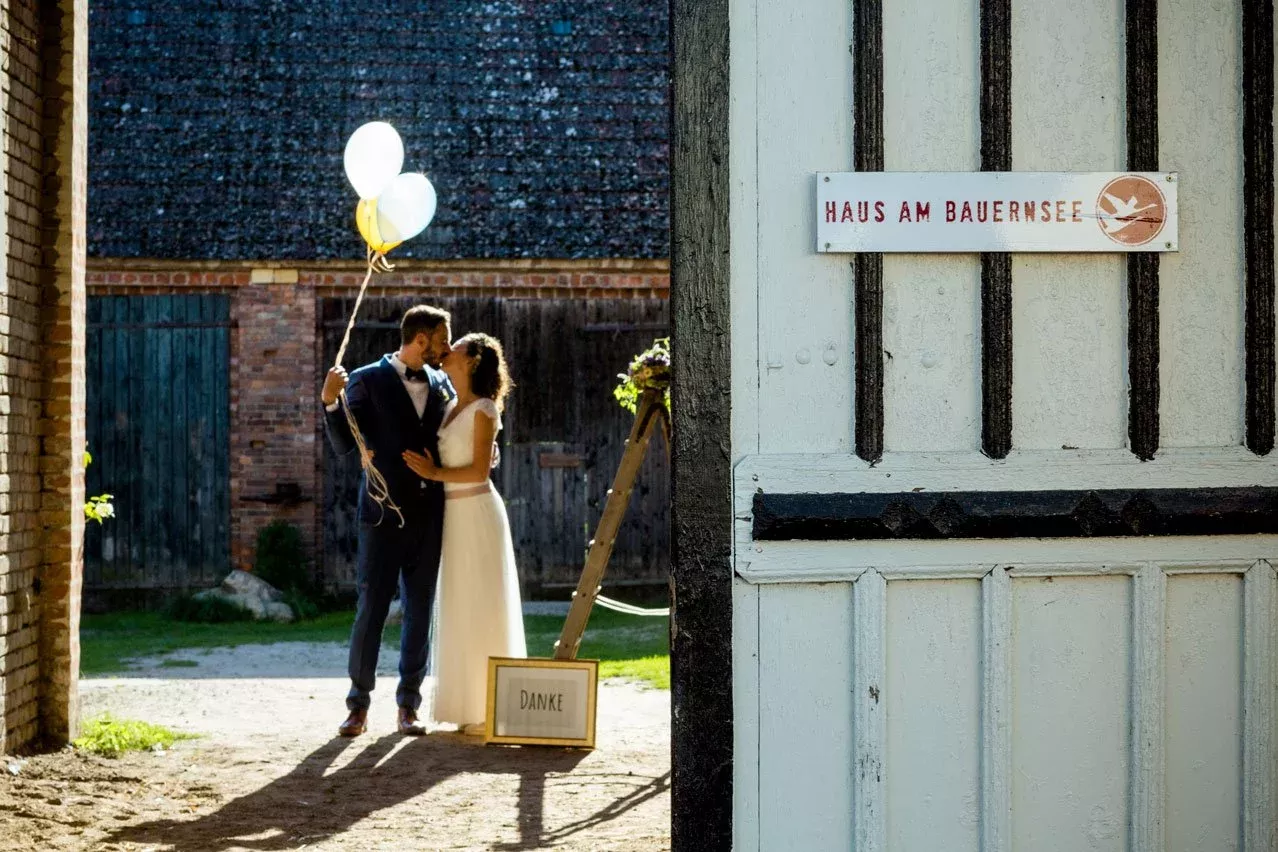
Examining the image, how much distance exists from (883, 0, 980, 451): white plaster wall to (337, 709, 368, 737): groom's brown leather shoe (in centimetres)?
449

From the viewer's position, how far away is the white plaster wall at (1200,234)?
11.9 feet

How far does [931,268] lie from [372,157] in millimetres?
3895

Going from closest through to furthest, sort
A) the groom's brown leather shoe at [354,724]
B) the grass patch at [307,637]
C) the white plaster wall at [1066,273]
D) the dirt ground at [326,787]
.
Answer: the white plaster wall at [1066,273], the dirt ground at [326,787], the groom's brown leather shoe at [354,724], the grass patch at [307,637]

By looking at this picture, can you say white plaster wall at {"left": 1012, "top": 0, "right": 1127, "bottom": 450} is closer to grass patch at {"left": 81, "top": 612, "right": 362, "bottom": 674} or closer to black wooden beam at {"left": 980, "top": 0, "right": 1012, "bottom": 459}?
black wooden beam at {"left": 980, "top": 0, "right": 1012, "bottom": 459}

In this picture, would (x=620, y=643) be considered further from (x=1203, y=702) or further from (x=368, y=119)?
(x=1203, y=702)

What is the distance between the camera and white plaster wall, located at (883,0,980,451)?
355 centimetres

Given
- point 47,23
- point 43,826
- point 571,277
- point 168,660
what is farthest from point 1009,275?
point 571,277

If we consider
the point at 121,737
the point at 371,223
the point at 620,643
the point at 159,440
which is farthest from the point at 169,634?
the point at 371,223

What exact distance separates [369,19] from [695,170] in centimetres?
1070

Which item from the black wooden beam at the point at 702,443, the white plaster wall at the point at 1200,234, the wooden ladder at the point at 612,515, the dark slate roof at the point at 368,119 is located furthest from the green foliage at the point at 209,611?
the white plaster wall at the point at 1200,234

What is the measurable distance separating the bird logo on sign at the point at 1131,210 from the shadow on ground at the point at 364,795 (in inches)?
117

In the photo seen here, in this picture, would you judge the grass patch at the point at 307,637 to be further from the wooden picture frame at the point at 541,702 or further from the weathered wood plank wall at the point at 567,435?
the wooden picture frame at the point at 541,702

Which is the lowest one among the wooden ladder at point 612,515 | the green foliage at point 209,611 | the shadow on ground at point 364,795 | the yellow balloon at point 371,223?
the shadow on ground at point 364,795

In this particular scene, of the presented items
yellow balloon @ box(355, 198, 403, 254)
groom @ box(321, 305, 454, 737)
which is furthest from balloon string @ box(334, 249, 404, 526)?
yellow balloon @ box(355, 198, 403, 254)
